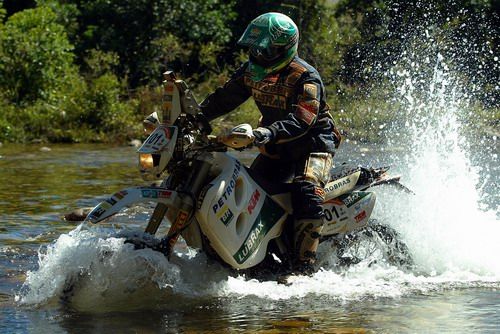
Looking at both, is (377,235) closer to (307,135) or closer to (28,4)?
(307,135)

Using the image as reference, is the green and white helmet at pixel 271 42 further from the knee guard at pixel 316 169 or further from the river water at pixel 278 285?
the river water at pixel 278 285

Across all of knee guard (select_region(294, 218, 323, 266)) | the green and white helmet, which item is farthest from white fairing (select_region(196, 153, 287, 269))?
the green and white helmet

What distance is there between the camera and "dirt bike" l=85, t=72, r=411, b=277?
5914 millimetres

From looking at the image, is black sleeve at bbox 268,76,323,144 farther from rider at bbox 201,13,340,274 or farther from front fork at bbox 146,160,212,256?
front fork at bbox 146,160,212,256

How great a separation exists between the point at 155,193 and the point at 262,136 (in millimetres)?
769

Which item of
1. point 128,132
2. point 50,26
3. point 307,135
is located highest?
point 307,135

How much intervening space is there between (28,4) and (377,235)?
66.3 ft

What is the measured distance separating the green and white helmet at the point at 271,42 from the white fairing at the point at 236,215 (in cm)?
71

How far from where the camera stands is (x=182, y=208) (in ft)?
19.9

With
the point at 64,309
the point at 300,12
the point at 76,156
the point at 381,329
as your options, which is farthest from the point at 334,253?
the point at 300,12

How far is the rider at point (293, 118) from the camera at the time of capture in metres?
6.41

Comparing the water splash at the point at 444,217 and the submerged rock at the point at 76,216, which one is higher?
the water splash at the point at 444,217

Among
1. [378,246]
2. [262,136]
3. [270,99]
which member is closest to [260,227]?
[262,136]

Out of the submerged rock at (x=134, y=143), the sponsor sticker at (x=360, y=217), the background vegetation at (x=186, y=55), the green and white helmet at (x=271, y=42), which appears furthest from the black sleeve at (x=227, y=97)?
the submerged rock at (x=134, y=143)
